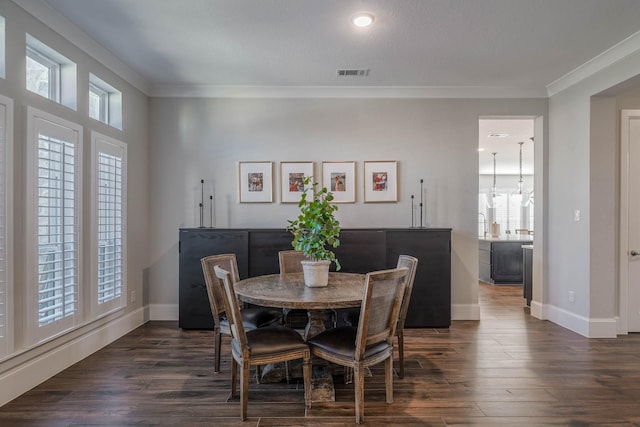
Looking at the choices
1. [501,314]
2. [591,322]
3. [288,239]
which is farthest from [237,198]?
[591,322]

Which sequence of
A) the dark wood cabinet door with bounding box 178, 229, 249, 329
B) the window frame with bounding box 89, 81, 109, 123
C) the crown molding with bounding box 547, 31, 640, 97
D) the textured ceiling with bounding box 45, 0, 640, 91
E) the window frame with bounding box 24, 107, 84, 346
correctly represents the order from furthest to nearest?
the dark wood cabinet door with bounding box 178, 229, 249, 329, the window frame with bounding box 89, 81, 109, 123, the crown molding with bounding box 547, 31, 640, 97, the textured ceiling with bounding box 45, 0, 640, 91, the window frame with bounding box 24, 107, 84, 346

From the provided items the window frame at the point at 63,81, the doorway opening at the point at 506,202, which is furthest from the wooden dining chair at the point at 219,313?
the doorway opening at the point at 506,202

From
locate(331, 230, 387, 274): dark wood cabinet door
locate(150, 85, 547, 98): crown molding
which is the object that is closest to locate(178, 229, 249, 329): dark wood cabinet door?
locate(331, 230, 387, 274): dark wood cabinet door

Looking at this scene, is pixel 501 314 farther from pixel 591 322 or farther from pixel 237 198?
pixel 237 198

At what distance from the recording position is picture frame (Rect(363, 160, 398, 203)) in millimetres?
4398

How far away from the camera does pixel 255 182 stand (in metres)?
4.40

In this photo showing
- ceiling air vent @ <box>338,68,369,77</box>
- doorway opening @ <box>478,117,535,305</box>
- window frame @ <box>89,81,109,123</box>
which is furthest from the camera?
doorway opening @ <box>478,117,535,305</box>

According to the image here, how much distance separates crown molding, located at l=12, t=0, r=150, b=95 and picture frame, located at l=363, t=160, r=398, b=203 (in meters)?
2.87

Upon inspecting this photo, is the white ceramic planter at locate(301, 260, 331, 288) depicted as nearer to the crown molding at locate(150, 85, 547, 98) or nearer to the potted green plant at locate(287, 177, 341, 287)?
the potted green plant at locate(287, 177, 341, 287)

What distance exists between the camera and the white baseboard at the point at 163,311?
434 centimetres

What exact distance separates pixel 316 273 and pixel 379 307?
65 cm

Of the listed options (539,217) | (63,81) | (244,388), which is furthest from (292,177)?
(539,217)

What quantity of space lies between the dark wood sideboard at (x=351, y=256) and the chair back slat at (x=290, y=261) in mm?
499

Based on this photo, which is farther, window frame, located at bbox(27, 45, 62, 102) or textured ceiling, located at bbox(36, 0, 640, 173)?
window frame, located at bbox(27, 45, 62, 102)
